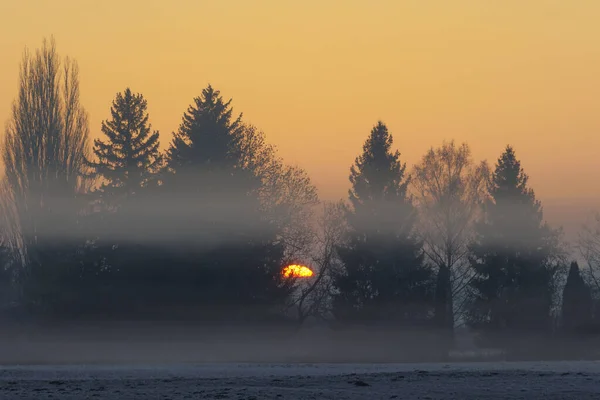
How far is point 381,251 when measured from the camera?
2056 inches

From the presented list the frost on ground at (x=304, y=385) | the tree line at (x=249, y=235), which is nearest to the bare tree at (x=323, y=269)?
the tree line at (x=249, y=235)

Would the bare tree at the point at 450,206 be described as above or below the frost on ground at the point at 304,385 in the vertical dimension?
above

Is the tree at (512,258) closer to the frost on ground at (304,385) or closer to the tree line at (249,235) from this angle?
the tree line at (249,235)

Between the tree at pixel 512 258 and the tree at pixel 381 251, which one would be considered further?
the tree at pixel 512 258

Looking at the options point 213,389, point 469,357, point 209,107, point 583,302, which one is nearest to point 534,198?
point 583,302

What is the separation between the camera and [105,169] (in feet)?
178

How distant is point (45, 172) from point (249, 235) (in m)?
12.8

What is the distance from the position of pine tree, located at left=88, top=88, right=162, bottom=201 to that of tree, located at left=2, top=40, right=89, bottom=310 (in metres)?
1.26

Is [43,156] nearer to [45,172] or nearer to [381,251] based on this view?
[45,172]

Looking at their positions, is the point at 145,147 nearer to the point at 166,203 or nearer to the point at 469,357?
the point at 166,203

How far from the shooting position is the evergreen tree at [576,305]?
5328 centimetres

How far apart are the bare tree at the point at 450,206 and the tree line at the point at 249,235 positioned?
0.08 m

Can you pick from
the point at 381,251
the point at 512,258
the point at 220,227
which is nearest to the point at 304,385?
the point at 220,227

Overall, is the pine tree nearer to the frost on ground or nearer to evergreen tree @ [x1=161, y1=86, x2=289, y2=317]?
evergreen tree @ [x1=161, y1=86, x2=289, y2=317]
